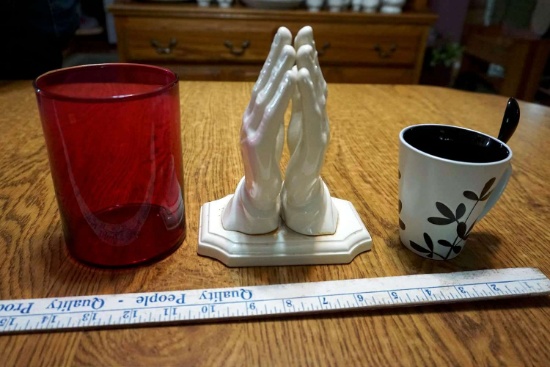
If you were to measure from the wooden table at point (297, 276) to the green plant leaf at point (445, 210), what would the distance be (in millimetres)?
53

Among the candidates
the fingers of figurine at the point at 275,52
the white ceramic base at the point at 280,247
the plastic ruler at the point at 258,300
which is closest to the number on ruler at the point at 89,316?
the plastic ruler at the point at 258,300

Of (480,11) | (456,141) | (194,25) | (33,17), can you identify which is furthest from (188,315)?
(480,11)

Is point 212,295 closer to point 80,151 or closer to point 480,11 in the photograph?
point 80,151

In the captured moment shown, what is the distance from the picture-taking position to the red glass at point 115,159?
343mm

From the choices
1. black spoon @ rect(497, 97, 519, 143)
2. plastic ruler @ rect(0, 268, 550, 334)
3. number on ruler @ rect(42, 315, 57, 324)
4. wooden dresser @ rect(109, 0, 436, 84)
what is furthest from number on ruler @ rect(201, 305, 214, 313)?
wooden dresser @ rect(109, 0, 436, 84)

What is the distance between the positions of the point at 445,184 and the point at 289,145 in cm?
14

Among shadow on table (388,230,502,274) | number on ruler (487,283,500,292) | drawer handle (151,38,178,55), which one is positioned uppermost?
number on ruler (487,283,500,292)

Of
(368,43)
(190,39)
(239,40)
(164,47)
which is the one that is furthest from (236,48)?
(368,43)

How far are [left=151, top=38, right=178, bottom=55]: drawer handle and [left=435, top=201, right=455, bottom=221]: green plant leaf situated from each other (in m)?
1.51

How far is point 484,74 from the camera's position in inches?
94.0

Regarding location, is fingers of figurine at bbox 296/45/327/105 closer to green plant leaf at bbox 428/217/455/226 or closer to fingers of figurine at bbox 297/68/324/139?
fingers of figurine at bbox 297/68/324/139

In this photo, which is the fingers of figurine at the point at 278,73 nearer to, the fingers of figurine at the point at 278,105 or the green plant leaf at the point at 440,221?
the fingers of figurine at the point at 278,105

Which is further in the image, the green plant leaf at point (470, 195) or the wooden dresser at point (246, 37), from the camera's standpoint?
the wooden dresser at point (246, 37)

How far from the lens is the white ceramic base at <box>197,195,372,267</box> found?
0.40 metres
